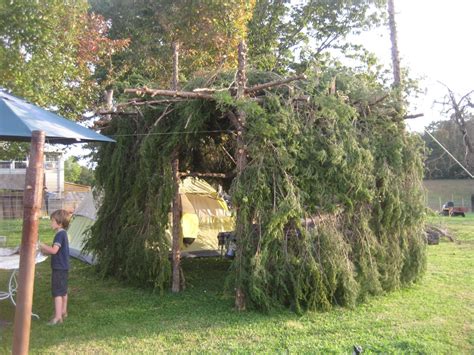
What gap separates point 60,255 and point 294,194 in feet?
10.2

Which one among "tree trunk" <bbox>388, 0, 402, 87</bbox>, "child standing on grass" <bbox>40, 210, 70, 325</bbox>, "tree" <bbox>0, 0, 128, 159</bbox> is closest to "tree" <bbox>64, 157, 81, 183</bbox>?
"tree" <bbox>0, 0, 128, 159</bbox>

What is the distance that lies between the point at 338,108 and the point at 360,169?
95 cm

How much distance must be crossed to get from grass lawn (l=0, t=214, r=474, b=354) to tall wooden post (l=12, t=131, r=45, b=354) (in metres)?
1.73

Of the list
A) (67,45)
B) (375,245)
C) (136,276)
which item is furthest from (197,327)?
(67,45)

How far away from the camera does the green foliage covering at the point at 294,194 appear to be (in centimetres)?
669

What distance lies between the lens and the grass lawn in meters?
5.50

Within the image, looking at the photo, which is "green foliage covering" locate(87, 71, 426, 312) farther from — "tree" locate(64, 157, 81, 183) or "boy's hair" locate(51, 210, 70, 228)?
"tree" locate(64, 157, 81, 183)

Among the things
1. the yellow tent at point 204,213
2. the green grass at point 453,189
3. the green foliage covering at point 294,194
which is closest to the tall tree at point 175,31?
the yellow tent at point 204,213

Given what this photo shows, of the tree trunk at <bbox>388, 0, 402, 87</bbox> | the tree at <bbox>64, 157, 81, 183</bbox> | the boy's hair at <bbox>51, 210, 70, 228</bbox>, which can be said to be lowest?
the boy's hair at <bbox>51, 210, 70, 228</bbox>

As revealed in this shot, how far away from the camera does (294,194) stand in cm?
671

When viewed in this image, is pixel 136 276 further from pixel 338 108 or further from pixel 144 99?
pixel 338 108

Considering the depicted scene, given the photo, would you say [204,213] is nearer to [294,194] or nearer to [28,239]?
[294,194]

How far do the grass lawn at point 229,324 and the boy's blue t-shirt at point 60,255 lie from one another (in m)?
0.73

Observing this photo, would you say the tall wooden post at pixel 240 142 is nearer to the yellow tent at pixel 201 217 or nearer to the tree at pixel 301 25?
the yellow tent at pixel 201 217
